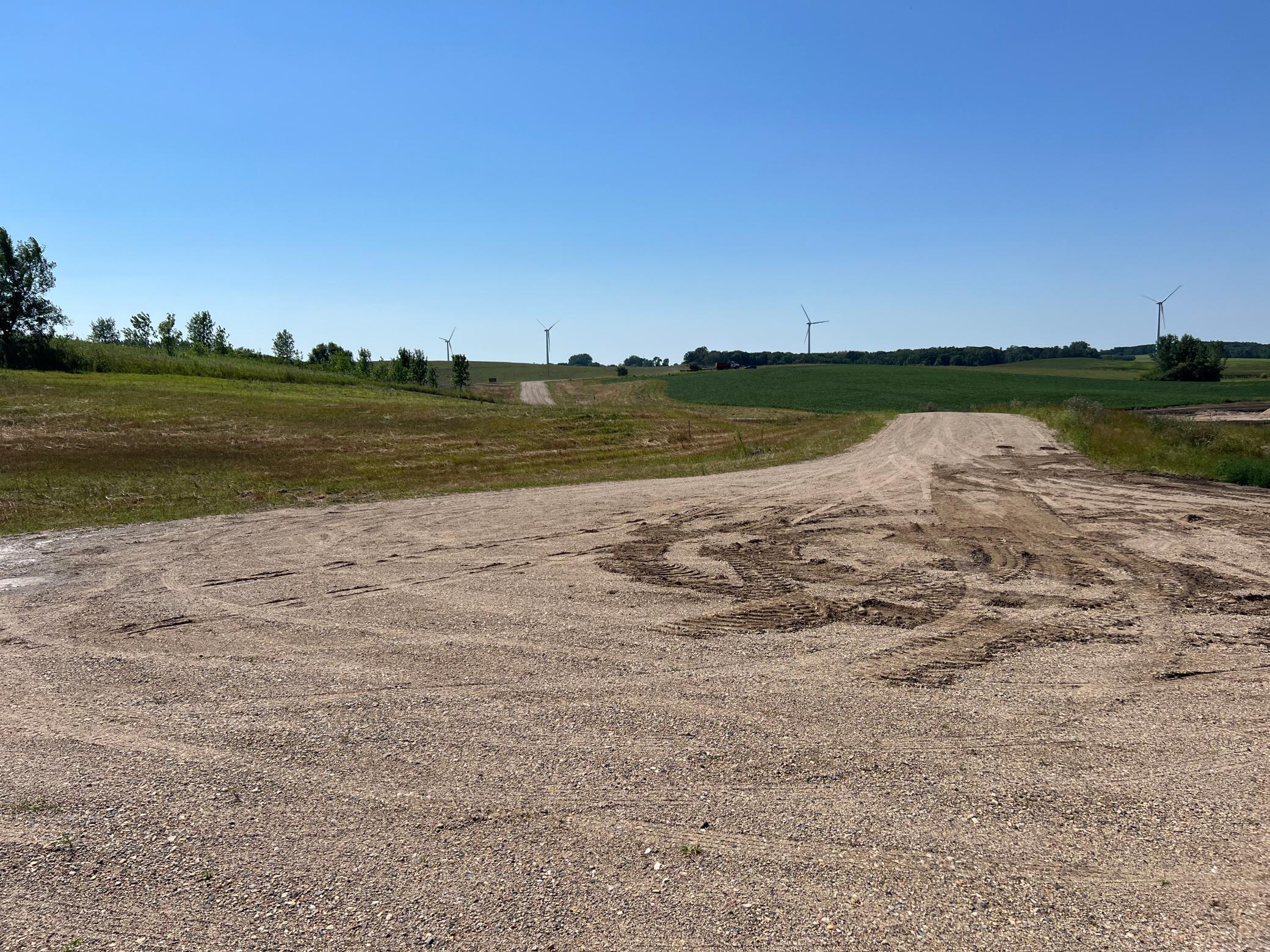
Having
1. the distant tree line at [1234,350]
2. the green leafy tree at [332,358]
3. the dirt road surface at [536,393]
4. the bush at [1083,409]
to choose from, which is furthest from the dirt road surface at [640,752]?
the distant tree line at [1234,350]

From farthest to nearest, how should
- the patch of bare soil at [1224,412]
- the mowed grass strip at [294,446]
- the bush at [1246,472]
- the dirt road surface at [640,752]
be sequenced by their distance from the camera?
the patch of bare soil at [1224,412], the mowed grass strip at [294,446], the bush at [1246,472], the dirt road surface at [640,752]

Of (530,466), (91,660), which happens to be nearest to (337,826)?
(91,660)

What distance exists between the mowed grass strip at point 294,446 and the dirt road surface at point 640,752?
718 cm

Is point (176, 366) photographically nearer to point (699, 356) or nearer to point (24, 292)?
point (24, 292)

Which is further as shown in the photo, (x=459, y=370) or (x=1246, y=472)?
(x=459, y=370)

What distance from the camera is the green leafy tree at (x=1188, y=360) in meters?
92.2

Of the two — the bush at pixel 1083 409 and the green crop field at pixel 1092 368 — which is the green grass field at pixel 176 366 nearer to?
the bush at pixel 1083 409

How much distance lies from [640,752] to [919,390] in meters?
77.2

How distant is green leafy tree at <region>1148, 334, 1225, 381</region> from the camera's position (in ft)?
302

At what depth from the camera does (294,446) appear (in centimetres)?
2764

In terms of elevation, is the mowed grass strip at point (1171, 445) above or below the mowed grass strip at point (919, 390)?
below

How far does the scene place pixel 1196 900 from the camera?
163 inches


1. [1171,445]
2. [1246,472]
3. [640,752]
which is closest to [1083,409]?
[1171,445]

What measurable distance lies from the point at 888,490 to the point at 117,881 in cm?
1740
